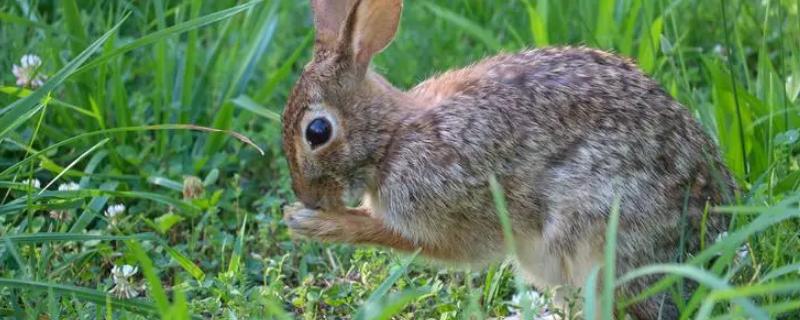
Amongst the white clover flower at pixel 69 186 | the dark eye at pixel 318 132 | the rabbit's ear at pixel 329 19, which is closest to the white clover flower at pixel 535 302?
the dark eye at pixel 318 132

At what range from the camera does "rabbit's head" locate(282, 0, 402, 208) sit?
4523 millimetres

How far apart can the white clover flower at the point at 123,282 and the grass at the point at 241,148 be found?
0.06 meters

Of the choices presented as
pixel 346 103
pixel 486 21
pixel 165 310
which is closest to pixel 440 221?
pixel 346 103

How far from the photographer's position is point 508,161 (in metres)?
4.44

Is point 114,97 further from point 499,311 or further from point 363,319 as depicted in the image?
point 363,319

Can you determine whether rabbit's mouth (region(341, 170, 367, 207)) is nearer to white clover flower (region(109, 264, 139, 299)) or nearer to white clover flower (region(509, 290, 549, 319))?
white clover flower (region(509, 290, 549, 319))

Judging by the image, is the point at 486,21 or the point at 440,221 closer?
the point at 440,221

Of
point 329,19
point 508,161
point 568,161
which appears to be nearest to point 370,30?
Result: point 329,19

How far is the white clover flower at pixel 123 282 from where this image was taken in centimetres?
461

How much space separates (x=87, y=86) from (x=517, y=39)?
1.77m

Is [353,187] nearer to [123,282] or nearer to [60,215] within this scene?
[123,282]

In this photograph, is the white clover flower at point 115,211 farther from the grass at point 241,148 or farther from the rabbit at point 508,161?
the rabbit at point 508,161

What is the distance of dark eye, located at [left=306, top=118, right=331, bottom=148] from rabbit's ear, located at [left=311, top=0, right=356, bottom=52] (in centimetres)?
31

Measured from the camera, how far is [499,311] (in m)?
4.69
